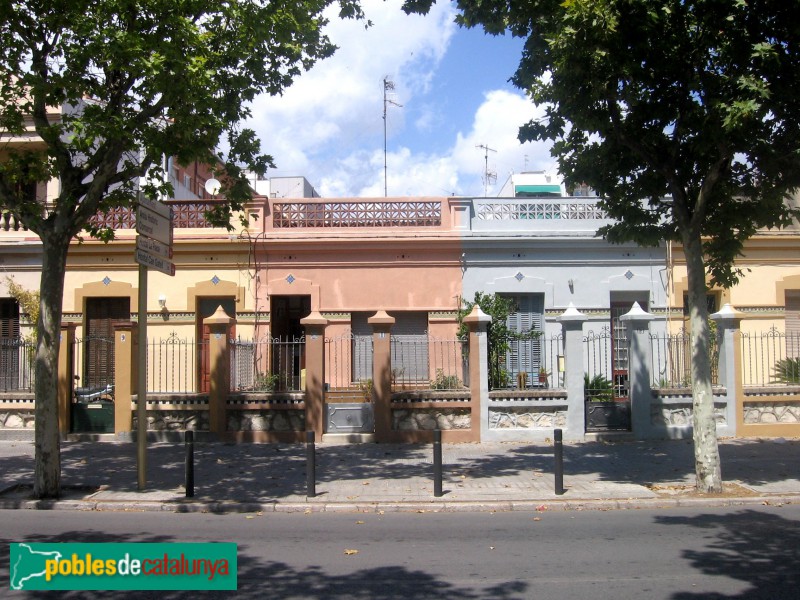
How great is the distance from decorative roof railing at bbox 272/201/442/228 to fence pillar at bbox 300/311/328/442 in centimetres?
446

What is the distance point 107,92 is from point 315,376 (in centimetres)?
645

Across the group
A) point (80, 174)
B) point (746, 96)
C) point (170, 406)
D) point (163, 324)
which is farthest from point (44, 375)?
point (746, 96)

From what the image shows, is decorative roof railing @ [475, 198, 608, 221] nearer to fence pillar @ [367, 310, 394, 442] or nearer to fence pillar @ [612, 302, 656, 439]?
fence pillar @ [612, 302, 656, 439]

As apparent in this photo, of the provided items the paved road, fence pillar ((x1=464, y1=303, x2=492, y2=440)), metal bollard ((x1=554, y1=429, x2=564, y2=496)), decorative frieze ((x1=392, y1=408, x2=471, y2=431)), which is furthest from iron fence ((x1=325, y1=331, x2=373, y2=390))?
the paved road

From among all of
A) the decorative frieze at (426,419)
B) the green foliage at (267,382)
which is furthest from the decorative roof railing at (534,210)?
the green foliage at (267,382)

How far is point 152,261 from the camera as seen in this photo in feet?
34.2

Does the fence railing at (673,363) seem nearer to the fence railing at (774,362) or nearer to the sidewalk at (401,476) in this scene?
the fence railing at (774,362)

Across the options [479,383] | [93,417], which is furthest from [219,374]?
[479,383]

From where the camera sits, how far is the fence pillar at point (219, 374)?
14.5 m

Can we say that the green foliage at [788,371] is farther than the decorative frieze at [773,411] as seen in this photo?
Yes

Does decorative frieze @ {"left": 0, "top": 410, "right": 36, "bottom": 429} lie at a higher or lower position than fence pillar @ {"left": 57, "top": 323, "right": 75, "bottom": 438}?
lower

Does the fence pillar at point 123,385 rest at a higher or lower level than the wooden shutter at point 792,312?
lower

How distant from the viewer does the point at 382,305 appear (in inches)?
719

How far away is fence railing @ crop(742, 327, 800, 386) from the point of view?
15.1 m
